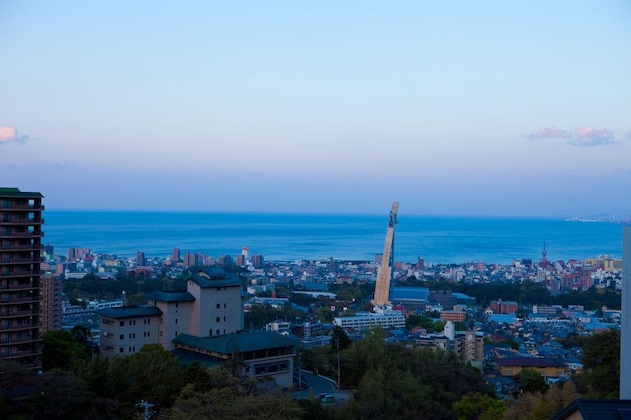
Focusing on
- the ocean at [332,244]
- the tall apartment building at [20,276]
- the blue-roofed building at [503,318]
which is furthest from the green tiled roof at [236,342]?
the ocean at [332,244]

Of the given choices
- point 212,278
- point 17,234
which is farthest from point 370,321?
point 17,234

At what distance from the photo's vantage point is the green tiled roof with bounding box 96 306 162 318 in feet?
45.1

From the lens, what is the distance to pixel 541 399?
9781 millimetres

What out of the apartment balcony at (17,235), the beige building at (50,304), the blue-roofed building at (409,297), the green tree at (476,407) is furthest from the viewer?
the blue-roofed building at (409,297)

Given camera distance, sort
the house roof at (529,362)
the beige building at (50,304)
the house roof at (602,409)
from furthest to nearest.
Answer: the house roof at (529,362), the beige building at (50,304), the house roof at (602,409)

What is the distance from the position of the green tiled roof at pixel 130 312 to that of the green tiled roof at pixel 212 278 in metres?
1.03

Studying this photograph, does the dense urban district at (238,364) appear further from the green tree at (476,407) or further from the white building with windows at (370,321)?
the white building with windows at (370,321)

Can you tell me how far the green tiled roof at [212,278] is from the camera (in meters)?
14.5

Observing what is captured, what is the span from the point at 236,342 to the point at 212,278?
1.99m

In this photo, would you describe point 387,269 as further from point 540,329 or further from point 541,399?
point 541,399

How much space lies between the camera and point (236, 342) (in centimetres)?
1316

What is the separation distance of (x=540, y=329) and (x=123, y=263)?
36222 mm

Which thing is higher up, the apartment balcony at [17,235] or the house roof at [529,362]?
the apartment balcony at [17,235]

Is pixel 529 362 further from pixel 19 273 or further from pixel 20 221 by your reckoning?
pixel 20 221
